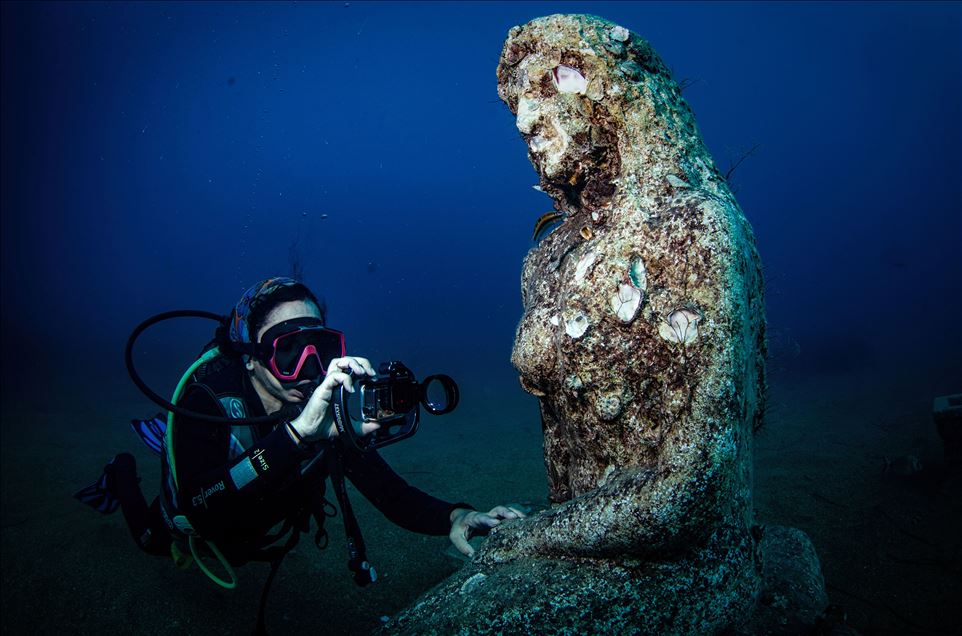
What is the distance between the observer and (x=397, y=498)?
12.1 ft

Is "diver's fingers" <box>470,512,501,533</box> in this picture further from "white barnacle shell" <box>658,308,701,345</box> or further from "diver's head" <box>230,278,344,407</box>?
"white barnacle shell" <box>658,308,701,345</box>

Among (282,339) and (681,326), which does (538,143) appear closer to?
(681,326)

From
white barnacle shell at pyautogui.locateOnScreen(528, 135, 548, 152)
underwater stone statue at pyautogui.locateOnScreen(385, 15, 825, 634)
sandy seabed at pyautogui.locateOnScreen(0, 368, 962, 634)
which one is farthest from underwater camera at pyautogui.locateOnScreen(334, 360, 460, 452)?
sandy seabed at pyautogui.locateOnScreen(0, 368, 962, 634)

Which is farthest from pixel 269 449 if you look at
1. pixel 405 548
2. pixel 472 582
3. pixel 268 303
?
pixel 405 548

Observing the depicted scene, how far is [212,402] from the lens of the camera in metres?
3.00

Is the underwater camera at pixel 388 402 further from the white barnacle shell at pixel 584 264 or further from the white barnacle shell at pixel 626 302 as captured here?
the white barnacle shell at pixel 626 302

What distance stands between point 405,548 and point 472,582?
358 cm

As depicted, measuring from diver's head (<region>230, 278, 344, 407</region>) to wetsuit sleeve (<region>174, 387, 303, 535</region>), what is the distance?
42 cm

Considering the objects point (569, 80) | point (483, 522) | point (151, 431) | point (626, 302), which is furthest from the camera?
point (151, 431)

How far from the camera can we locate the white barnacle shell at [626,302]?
1.65 meters

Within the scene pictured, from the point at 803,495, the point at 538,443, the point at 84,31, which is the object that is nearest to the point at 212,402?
the point at 803,495

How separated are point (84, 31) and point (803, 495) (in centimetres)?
4842

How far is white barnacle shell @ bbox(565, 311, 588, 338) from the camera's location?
1.76 metres

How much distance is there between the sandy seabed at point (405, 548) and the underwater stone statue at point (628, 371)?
137 centimetres
